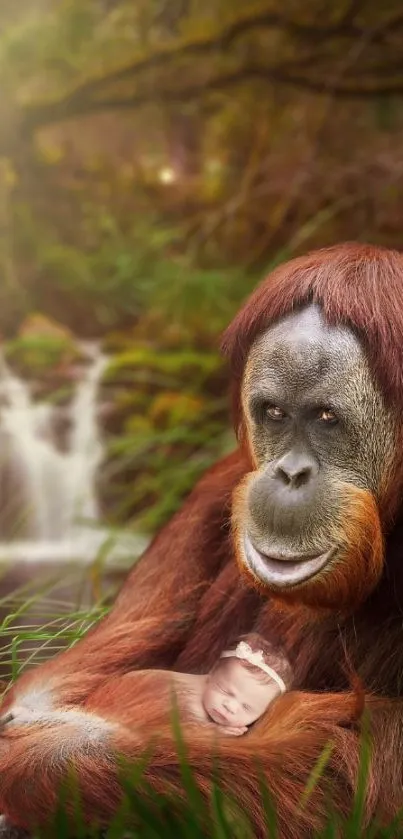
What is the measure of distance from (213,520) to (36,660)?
45cm

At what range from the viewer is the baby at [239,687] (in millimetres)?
1424

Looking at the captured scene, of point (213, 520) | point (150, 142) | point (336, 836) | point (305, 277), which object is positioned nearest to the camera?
point (336, 836)

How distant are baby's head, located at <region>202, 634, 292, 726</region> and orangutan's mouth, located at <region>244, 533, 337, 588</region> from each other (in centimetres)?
18

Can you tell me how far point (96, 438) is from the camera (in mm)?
3807

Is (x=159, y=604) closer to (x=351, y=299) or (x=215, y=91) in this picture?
(x=351, y=299)

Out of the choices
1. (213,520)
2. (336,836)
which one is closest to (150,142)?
(213,520)

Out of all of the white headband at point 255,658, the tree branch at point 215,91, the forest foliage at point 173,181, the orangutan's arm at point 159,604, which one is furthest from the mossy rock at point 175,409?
the white headband at point 255,658

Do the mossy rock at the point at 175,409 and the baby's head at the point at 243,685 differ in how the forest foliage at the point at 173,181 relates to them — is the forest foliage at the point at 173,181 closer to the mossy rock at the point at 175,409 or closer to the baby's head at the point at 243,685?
the mossy rock at the point at 175,409

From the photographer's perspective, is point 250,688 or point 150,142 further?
point 150,142

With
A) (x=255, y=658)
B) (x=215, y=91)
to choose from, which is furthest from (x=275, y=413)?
(x=215, y=91)

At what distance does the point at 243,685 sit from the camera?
4.72 ft

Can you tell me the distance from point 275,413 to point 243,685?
0.42 meters

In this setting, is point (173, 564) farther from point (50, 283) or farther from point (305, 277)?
point (50, 283)

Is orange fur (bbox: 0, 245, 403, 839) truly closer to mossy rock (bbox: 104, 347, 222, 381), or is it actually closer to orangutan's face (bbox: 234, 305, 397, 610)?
orangutan's face (bbox: 234, 305, 397, 610)
